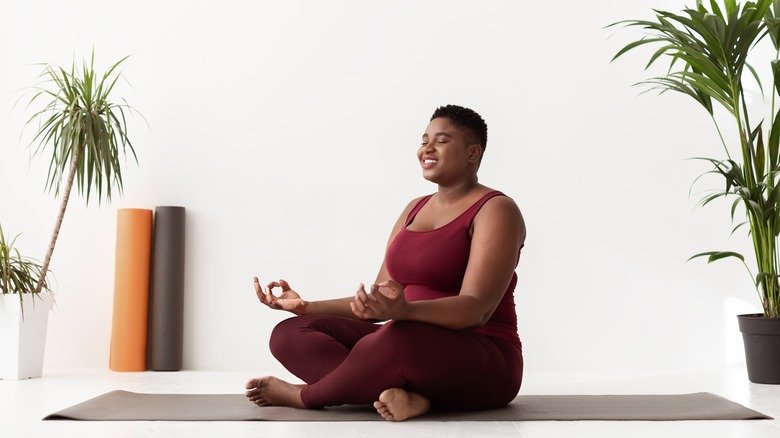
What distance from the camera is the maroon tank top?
268 cm

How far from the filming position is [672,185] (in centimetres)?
459

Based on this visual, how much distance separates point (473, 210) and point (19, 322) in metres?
2.40

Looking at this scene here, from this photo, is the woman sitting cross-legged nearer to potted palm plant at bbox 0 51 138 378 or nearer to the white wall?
the white wall

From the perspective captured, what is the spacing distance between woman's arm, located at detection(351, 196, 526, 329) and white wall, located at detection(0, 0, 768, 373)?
198cm

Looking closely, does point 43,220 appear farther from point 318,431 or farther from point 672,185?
point 672,185

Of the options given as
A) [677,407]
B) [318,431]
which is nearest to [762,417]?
[677,407]

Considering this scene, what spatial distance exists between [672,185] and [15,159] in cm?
359

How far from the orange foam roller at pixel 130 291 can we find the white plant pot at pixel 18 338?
492mm

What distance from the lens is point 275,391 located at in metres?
2.70

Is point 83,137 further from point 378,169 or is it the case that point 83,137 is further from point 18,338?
point 378,169

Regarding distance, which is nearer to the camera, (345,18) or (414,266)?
(414,266)

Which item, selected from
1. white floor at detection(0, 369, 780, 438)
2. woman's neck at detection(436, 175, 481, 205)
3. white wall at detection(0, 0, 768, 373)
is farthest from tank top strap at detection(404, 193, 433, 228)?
white wall at detection(0, 0, 768, 373)

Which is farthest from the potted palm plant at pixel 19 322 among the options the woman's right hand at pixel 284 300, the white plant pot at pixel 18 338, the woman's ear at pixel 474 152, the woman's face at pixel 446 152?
the woman's ear at pixel 474 152

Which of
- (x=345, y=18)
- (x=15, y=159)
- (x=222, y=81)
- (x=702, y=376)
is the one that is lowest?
(x=702, y=376)
